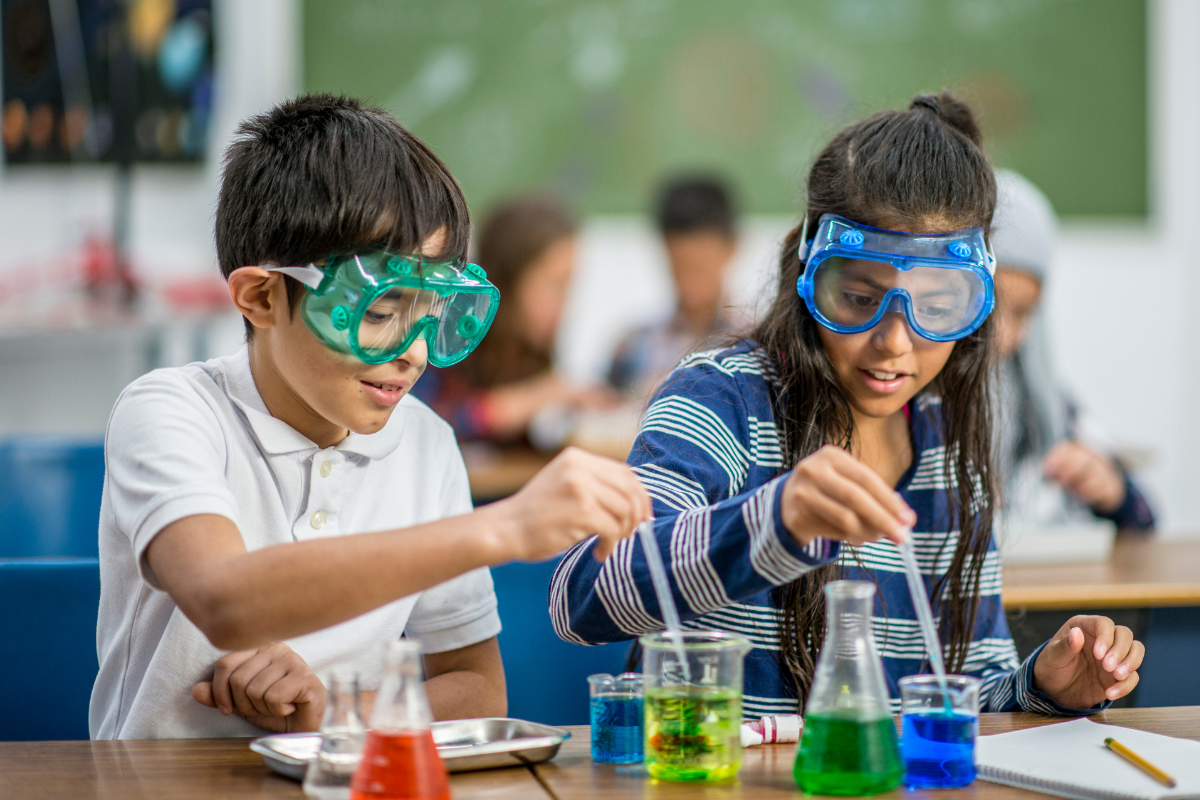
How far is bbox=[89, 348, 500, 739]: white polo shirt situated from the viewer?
4.15 ft

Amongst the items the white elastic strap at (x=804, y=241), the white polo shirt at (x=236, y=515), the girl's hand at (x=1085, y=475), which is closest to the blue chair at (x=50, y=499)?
the white polo shirt at (x=236, y=515)

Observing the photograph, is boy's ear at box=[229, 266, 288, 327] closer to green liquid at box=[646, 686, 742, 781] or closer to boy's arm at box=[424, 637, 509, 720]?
boy's arm at box=[424, 637, 509, 720]

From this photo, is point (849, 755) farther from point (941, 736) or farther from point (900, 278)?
point (900, 278)

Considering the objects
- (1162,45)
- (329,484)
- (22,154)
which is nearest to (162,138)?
(22,154)

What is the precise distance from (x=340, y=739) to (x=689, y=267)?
12.1ft

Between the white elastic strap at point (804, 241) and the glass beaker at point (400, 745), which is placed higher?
the white elastic strap at point (804, 241)

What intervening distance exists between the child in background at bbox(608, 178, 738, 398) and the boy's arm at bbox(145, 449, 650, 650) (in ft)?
11.1

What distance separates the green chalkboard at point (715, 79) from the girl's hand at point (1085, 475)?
2.69 metres

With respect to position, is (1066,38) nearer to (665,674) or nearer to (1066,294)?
(1066,294)

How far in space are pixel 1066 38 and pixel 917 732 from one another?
15.9 ft

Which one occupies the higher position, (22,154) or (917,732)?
(22,154)

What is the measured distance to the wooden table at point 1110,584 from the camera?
75.0 inches

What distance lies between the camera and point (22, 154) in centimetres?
471

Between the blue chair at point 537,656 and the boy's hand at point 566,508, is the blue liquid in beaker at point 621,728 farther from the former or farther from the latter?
the blue chair at point 537,656
